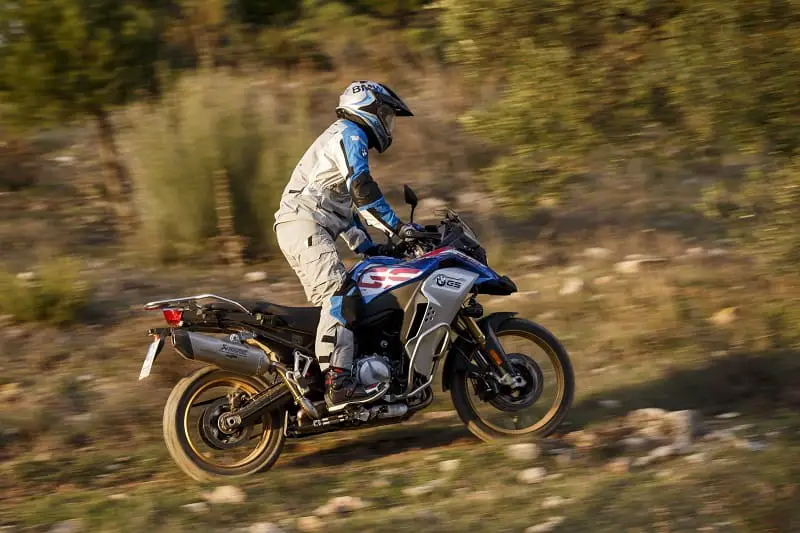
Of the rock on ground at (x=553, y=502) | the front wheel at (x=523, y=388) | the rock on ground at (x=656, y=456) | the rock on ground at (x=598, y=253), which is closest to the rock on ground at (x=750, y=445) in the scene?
the rock on ground at (x=656, y=456)

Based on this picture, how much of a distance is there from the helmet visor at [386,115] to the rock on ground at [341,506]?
230 cm

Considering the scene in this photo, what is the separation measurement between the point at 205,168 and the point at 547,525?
6967mm

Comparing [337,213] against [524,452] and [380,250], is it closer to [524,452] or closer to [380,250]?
[380,250]

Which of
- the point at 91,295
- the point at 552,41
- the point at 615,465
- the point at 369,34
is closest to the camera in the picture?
the point at 615,465

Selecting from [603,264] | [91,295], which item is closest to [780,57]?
[603,264]

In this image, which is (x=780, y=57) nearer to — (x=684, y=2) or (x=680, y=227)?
(x=684, y=2)

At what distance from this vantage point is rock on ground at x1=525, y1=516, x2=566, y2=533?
523 cm

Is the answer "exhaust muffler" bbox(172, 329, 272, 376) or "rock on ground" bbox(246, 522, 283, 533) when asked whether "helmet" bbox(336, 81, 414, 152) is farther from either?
"rock on ground" bbox(246, 522, 283, 533)

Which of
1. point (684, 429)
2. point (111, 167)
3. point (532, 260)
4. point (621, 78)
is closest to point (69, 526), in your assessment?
point (684, 429)

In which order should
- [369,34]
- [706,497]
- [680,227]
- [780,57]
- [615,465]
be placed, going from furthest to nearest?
[369,34]
[680,227]
[780,57]
[615,465]
[706,497]

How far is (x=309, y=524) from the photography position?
215 inches

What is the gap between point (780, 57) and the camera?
7578 mm

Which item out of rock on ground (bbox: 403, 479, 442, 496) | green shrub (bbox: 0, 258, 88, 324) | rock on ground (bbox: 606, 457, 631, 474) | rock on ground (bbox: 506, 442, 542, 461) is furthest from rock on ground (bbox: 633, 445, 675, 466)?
green shrub (bbox: 0, 258, 88, 324)

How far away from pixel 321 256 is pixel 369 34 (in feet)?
43.3
